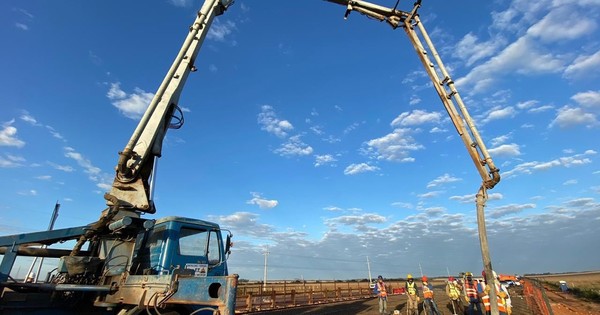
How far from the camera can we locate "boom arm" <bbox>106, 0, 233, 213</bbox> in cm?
768

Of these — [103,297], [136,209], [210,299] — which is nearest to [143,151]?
[136,209]

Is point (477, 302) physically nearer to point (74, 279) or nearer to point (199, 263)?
point (199, 263)

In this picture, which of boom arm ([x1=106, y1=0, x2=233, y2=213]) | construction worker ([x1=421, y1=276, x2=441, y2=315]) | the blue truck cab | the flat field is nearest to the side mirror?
the blue truck cab

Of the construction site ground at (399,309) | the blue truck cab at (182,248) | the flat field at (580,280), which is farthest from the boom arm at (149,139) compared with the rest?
the flat field at (580,280)

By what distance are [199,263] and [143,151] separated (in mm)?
3095

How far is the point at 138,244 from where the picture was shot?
24.6 feet

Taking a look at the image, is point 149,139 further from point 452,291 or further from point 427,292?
point 452,291

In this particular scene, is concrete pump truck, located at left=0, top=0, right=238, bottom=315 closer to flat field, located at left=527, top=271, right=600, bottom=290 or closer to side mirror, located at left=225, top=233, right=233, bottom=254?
side mirror, located at left=225, top=233, right=233, bottom=254

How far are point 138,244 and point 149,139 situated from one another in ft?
Result: 8.42

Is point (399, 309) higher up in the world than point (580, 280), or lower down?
lower down

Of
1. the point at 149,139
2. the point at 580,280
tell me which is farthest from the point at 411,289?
the point at 580,280

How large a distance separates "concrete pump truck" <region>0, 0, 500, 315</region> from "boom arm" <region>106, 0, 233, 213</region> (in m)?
0.02

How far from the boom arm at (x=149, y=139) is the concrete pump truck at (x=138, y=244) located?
0.08 ft

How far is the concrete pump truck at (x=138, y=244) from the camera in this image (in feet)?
20.3
